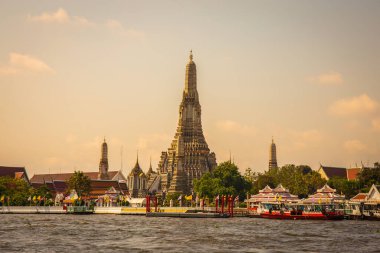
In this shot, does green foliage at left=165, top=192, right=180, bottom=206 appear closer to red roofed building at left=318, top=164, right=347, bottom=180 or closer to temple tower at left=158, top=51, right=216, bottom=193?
temple tower at left=158, top=51, right=216, bottom=193

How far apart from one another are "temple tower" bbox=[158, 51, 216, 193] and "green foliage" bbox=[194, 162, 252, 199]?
89.3 feet

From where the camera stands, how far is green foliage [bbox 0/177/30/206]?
11062 cm

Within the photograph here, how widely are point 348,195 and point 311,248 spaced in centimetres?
6854

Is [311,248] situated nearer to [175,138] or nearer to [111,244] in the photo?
[111,244]

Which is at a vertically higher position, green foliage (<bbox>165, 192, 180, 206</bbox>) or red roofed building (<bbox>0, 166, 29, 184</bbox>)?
red roofed building (<bbox>0, 166, 29, 184</bbox>)

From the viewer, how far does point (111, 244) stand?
4641cm

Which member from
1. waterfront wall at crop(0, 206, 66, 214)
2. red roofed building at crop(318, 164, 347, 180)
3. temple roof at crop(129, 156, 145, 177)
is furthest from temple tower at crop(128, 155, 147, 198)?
red roofed building at crop(318, 164, 347, 180)

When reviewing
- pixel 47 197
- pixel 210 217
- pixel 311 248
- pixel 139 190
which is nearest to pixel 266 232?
pixel 311 248

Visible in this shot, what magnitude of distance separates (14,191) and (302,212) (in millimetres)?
57182

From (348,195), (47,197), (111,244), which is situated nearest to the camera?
(111,244)

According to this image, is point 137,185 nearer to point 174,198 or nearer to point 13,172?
point 174,198

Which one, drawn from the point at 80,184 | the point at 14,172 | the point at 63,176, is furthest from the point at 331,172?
the point at 14,172

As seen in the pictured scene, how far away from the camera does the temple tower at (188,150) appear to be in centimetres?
14225

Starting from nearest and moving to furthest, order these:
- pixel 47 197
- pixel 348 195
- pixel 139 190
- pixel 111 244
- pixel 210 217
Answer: pixel 111 244, pixel 210 217, pixel 348 195, pixel 47 197, pixel 139 190
